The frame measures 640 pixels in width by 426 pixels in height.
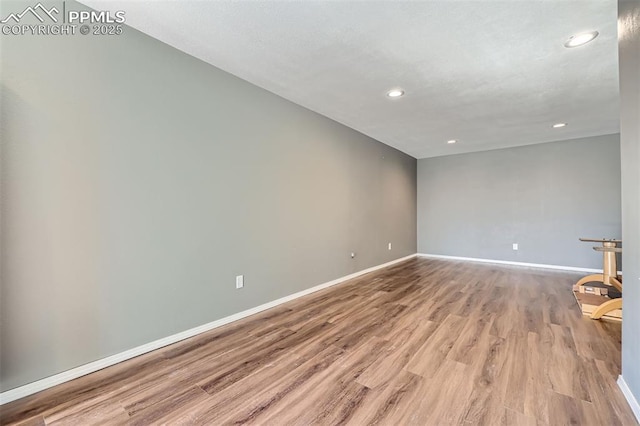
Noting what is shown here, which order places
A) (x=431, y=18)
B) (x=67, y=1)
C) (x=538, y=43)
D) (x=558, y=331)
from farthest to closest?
1. (x=558, y=331)
2. (x=538, y=43)
3. (x=431, y=18)
4. (x=67, y=1)

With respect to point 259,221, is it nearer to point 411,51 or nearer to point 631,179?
point 411,51

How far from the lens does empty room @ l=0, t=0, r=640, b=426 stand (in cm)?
146

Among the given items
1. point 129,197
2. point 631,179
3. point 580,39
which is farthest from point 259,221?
point 580,39

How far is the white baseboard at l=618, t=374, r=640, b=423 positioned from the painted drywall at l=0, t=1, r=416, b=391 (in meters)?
2.64

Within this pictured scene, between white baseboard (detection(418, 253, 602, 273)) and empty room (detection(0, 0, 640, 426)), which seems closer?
empty room (detection(0, 0, 640, 426))

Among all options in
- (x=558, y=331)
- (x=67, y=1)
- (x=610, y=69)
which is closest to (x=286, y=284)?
(x=558, y=331)

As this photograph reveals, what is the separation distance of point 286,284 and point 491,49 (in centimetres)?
294

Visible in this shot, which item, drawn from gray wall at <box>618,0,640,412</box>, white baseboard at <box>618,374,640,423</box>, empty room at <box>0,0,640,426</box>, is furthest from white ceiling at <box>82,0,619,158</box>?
white baseboard at <box>618,374,640,423</box>

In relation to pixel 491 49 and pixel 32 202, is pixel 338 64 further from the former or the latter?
pixel 32 202

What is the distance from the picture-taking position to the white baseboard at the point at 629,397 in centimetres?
133

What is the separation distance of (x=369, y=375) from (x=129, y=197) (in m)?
2.06

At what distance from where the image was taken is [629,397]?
144 centimetres

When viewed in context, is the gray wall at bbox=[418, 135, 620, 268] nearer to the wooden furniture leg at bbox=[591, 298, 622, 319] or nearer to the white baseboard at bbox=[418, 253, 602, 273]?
the white baseboard at bbox=[418, 253, 602, 273]

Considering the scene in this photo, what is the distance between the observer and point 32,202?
60.0 inches
